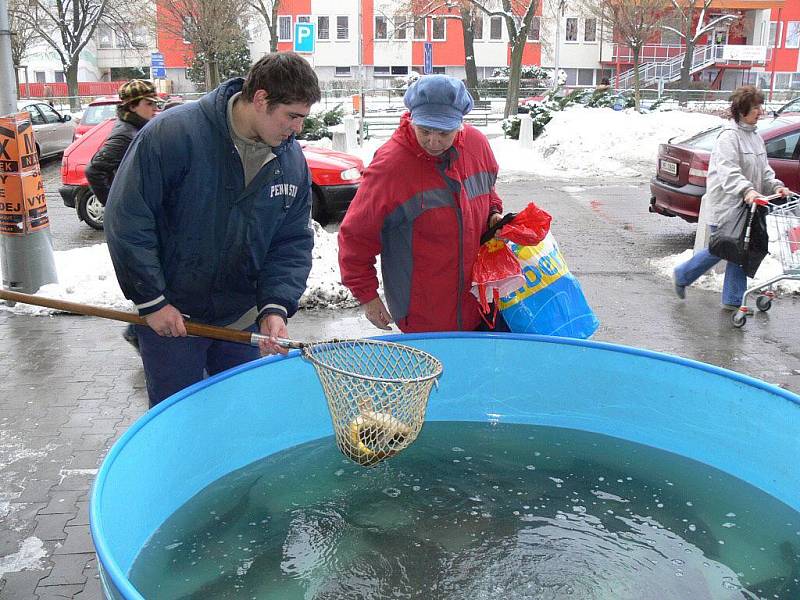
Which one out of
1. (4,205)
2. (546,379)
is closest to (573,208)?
(4,205)

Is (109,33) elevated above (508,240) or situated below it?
above

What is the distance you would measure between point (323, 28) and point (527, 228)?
54.7m

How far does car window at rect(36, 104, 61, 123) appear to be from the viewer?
21.3m

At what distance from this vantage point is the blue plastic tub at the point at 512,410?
353 cm

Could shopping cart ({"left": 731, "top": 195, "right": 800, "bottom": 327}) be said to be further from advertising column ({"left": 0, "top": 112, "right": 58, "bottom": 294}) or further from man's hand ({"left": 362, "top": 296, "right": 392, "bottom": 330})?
advertising column ({"left": 0, "top": 112, "right": 58, "bottom": 294})

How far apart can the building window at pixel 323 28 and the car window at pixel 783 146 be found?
159 ft

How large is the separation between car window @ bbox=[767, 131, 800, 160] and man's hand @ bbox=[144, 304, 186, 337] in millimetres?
8847

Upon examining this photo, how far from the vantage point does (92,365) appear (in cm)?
623

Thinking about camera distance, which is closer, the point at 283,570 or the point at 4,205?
the point at 283,570

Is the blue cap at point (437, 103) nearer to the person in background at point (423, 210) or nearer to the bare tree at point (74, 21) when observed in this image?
the person in background at point (423, 210)

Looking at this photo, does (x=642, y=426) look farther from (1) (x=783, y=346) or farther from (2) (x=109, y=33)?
(2) (x=109, y=33)

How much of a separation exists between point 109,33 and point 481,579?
60746 millimetres

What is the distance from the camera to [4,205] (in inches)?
306

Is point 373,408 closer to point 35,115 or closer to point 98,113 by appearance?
point 98,113
